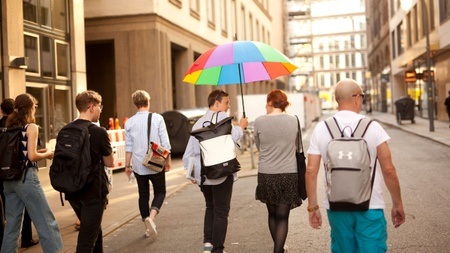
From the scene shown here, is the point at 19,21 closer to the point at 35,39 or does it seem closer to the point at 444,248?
the point at 35,39

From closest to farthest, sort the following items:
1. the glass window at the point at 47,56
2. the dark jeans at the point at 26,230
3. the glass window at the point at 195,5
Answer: the dark jeans at the point at 26,230 < the glass window at the point at 47,56 < the glass window at the point at 195,5

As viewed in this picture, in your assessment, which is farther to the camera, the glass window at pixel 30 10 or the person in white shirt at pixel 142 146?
the glass window at pixel 30 10

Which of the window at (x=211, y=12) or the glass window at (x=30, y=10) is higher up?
the window at (x=211, y=12)

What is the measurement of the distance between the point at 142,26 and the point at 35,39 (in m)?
7.73

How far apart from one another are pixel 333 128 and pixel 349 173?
1.19 feet

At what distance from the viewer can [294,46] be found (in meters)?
81.1

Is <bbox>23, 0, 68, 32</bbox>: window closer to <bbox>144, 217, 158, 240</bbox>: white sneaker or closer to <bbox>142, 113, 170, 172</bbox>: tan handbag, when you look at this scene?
<bbox>142, 113, 170, 172</bbox>: tan handbag

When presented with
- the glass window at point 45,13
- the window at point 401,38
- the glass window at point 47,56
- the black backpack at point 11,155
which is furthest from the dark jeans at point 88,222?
the window at point 401,38

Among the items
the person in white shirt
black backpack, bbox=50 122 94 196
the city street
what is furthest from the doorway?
black backpack, bbox=50 122 94 196

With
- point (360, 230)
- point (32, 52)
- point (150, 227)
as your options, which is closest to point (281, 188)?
point (360, 230)

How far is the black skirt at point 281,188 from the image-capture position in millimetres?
5684

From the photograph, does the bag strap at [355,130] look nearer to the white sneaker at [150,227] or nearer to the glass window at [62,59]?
the white sneaker at [150,227]

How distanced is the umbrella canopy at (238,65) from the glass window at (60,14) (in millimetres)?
9812

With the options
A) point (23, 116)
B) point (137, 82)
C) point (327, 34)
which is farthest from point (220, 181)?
point (327, 34)
